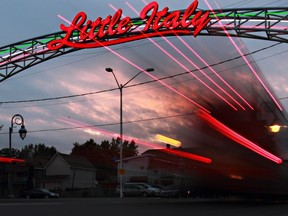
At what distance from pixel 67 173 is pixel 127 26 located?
55.4 metres

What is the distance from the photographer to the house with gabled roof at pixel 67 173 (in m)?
74.5

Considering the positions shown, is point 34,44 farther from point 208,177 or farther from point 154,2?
point 208,177

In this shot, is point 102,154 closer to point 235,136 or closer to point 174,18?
point 174,18

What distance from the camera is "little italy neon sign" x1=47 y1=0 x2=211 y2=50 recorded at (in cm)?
2233

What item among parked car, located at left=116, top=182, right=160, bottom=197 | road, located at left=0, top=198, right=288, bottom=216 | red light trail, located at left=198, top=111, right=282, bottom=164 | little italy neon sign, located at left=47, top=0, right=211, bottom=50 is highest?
little italy neon sign, located at left=47, top=0, right=211, bottom=50

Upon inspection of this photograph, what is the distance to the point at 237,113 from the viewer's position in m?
16.0

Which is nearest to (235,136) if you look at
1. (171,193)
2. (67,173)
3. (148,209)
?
(148,209)

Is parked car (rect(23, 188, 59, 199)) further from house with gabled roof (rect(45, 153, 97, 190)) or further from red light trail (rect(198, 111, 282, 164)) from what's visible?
red light trail (rect(198, 111, 282, 164))

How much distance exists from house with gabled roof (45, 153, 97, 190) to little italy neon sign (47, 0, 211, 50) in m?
50.6

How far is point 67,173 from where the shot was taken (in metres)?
76.4

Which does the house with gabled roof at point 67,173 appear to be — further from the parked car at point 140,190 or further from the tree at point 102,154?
the parked car at point 140,190

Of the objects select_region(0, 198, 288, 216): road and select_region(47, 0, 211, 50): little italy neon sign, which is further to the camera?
select_region(47, 0, 211, 50): little italy neon sign

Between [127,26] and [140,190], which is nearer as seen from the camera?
[127,26]

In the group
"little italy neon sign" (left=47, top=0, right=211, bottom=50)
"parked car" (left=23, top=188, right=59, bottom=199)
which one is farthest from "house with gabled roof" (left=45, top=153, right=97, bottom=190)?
"little italy neon sign" (left=47, top=0, right=211, bottom=50)
